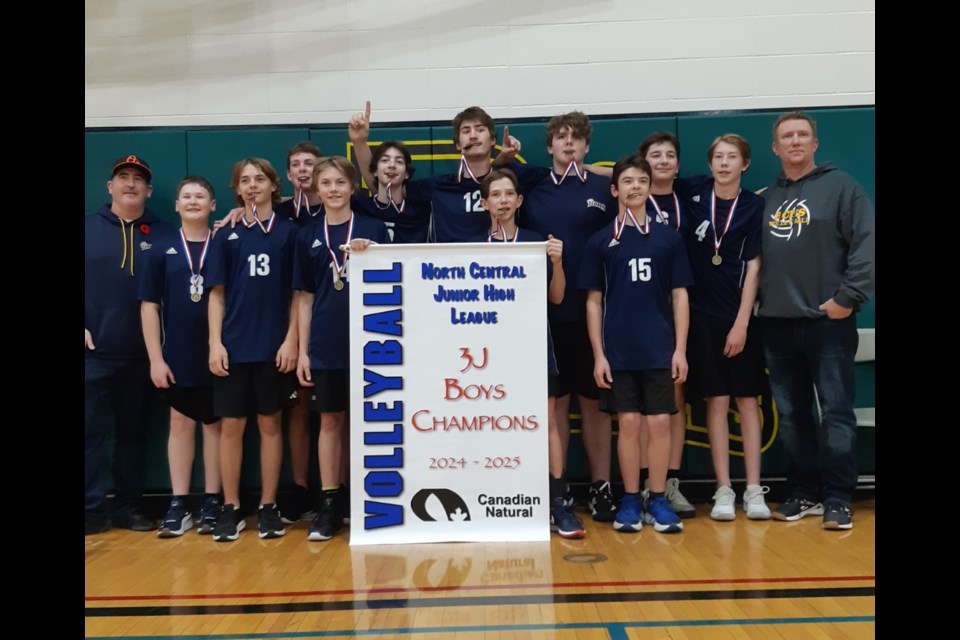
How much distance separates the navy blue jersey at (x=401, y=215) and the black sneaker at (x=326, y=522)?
1.43 meters

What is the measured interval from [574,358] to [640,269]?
0.61 metres

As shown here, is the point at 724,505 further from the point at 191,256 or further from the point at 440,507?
the point at 191,256

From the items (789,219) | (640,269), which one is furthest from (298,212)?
(789,219)

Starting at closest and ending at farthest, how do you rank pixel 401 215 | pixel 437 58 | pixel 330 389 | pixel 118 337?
pixel 330 389 → pixel 401 215 → pixel 118 337 → pixel 437 58

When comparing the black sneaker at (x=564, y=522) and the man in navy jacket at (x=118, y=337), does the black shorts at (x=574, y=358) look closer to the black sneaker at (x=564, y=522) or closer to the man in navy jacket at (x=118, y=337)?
the black sneaker at (x=564, y=522)

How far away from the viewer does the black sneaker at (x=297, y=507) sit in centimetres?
461

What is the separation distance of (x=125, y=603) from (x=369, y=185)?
2.40 metres

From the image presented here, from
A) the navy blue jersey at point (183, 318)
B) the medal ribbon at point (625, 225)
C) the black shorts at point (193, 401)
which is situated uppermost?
the medal ribbon at point (625, 225)

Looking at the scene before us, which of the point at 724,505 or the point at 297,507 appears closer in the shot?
the point at 724,505

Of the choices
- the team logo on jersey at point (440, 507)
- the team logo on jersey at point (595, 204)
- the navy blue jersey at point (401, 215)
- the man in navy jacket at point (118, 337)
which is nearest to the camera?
the team logo on jersey at point (440, 507)

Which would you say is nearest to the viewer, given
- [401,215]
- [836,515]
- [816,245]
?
[836,515]

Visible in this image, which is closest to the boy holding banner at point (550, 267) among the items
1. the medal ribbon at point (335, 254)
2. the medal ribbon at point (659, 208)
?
the medal ribbon at point (659, 208)

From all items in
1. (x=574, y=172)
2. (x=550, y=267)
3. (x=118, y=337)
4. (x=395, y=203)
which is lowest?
(x=118, y=337)

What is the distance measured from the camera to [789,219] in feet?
14.6
